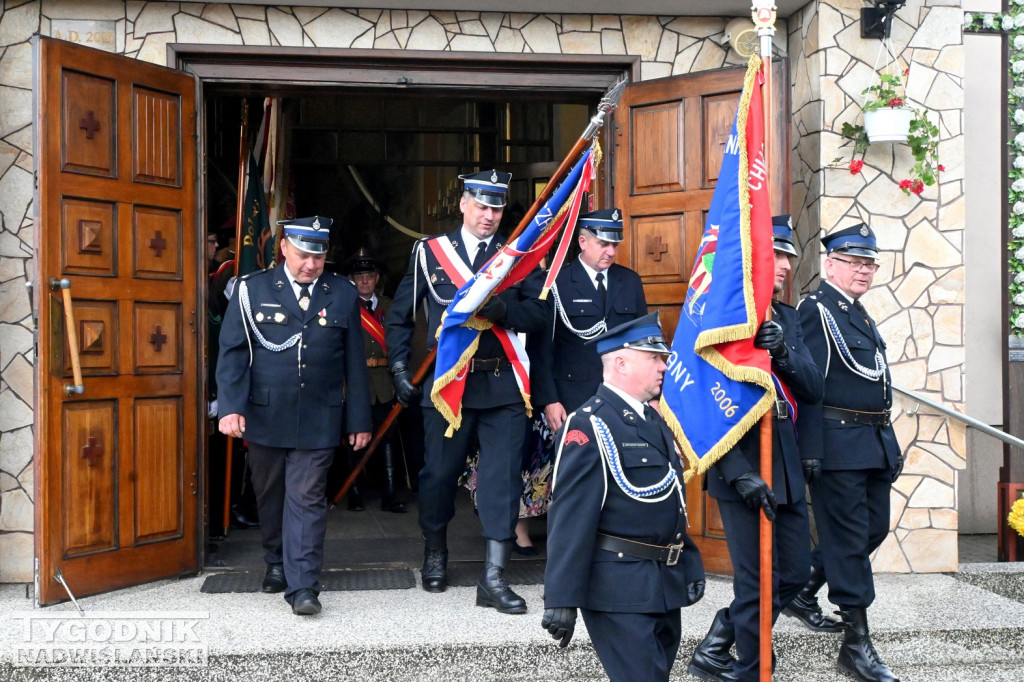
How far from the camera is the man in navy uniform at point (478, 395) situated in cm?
565

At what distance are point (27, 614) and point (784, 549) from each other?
11.6ft

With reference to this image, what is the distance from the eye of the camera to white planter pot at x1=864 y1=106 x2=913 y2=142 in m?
6.32

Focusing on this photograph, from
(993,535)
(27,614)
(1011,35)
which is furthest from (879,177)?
(27,614)

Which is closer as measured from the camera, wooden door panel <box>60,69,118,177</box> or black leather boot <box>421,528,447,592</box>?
wooden door panel <box>60,69,118,177</box>

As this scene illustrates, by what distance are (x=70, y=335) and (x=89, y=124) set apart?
3.64ft

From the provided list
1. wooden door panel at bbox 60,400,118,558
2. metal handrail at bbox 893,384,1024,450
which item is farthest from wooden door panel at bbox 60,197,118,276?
metal handrail at bbox 893,384,1024,450

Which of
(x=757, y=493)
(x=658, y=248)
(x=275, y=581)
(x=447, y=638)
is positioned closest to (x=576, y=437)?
(x=757, y=493)

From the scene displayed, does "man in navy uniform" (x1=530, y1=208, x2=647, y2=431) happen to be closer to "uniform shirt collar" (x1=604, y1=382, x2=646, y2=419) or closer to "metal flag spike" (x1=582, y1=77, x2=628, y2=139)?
"metal flag spike" (x1=582, y1=77, x2=628, y2=139)

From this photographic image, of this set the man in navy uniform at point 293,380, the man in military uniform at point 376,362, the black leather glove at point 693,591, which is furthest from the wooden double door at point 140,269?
the black leather glove at point 693,591

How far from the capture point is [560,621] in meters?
3.35

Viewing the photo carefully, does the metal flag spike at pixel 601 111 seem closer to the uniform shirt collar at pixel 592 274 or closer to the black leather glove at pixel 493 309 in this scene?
the uniform shirt collar at pixel 592 274

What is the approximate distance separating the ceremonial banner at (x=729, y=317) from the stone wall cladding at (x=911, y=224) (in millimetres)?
1899

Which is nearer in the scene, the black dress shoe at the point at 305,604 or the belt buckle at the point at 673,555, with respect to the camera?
the belt buckle at the point at 673,555

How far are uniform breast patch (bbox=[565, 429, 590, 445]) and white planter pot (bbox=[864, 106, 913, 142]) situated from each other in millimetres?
3642
